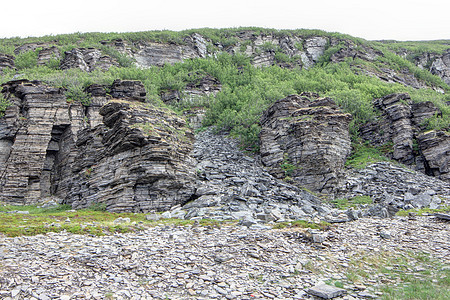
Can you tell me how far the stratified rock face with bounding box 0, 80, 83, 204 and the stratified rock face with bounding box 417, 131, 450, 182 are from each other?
39.3 m

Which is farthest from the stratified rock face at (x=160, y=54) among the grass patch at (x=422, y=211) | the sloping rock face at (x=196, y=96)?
the grass patch at (x=422, y=211)

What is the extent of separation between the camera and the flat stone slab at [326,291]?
32.0ft

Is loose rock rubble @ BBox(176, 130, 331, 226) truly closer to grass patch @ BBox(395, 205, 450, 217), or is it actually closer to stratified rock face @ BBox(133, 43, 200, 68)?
grass patch @ BBox(395, 205, 450, 217)

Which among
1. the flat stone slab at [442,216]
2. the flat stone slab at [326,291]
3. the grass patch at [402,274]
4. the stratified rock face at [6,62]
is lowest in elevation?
the flat stone slab at [442,216]

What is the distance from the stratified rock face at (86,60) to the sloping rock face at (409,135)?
2086 inches

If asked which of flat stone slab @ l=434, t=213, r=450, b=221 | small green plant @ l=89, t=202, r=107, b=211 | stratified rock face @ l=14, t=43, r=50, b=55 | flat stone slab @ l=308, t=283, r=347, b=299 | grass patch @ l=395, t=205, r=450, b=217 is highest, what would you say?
stratified rock face @ l=14, t=43, r=50, b=55

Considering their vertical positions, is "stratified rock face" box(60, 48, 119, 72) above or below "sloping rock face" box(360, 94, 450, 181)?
above

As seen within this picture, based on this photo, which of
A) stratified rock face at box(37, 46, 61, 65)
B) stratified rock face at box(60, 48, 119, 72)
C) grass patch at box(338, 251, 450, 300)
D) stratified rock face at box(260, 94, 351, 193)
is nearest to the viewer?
grass patch at box(338, 251, 450, 300)

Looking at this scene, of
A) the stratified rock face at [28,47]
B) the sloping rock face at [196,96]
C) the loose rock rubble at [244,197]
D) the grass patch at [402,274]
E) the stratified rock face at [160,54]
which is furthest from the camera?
the stratified rock face at [160,54]

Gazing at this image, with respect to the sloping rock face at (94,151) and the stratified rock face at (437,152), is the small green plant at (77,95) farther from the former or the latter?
the stratified rock face at (437,152)

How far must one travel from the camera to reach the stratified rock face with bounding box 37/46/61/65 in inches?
2552

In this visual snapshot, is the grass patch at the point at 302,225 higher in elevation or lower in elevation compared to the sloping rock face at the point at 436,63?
lower

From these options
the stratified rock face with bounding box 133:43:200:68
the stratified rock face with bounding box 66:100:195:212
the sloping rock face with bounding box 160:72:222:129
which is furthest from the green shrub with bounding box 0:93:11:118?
the stratified rock face with bounding box 133:43:200:68

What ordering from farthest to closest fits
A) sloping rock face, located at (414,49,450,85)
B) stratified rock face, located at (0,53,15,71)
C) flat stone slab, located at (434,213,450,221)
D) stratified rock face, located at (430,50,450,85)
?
sloping rock face, located at (414,49,450,85) → stratified rock face, located at (430,50,450,85) → stratified rock face, located at (0,53,15,71) → flat stone slab, located at (434,213,450,221)
